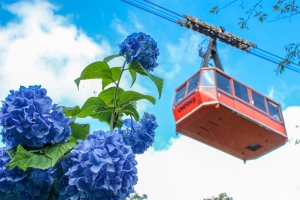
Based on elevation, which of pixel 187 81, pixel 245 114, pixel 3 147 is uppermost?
pixel 187 81

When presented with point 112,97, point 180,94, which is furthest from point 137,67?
point 180,94

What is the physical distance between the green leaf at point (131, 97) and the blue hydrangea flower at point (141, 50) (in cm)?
14

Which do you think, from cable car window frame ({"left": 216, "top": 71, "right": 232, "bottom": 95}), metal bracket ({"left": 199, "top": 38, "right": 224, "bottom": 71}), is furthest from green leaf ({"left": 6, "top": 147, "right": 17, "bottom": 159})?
metal bracket ({"left": 199, "top": 38, "right": 224, "bottom": 71})

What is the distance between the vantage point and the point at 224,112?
9836mm

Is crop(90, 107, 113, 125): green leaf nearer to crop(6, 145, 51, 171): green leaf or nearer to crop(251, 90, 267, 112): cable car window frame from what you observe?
crop(6, 145, 51, 171): green leaf

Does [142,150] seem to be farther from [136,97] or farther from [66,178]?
[66,178]

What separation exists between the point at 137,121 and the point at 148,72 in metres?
0.16

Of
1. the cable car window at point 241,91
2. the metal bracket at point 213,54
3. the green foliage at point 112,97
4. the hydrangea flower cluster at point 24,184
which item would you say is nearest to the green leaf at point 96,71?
the green foliage at point 112,97

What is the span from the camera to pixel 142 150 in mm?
1262

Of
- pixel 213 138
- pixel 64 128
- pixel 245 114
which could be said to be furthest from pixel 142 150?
pixel 213 138

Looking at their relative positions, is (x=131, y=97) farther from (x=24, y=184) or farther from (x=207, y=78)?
(x=207, y=78)

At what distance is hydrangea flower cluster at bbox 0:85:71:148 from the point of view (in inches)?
36.2

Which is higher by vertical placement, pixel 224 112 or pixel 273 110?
pixel 273 110

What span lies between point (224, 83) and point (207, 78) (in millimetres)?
530
